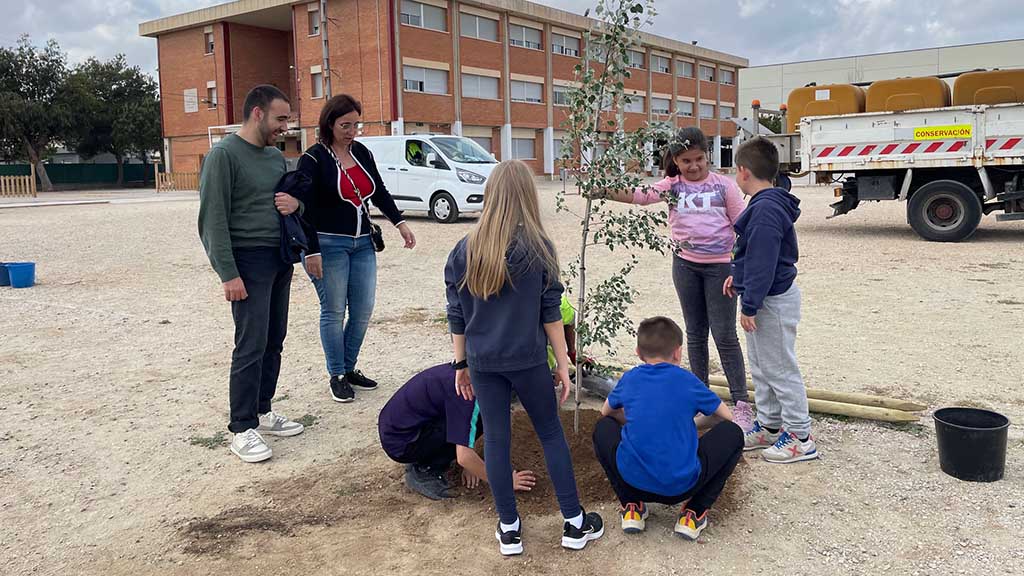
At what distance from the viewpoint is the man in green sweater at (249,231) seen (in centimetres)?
380

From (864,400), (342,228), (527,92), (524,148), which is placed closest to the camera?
(864,400)

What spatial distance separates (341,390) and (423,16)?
33.6m

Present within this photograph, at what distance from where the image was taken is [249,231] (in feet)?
13.0

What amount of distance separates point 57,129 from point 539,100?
25.8m

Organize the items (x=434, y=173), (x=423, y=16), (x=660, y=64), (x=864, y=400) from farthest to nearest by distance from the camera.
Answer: (x=660, y=64) < (x=423, y=16) < (x=434, y=173) < (x=864, y=400)

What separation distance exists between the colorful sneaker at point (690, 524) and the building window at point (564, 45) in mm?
41603

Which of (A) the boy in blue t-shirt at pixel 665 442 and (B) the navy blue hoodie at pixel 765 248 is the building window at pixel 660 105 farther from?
(A) the boy in blue t-shirt at pixel 665 442

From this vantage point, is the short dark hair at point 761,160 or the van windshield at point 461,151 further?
the van windshield at point 461,151

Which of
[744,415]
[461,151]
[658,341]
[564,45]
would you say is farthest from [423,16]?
[658,341]

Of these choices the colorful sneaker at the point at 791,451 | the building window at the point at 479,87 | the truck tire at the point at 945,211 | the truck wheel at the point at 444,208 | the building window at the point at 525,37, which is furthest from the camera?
the building window at the point at 525,37

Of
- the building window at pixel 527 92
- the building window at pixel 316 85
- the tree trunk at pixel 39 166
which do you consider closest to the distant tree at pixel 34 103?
the tree trunk at pixel 39 166

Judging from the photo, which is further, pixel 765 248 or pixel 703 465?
pixel 765 248

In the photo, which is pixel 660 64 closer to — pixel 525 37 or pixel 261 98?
pixel 525 37

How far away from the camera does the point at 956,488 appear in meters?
3.41
